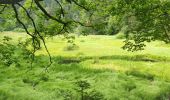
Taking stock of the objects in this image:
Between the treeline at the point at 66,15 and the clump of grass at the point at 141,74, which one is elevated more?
the treeline at the point at 66,15

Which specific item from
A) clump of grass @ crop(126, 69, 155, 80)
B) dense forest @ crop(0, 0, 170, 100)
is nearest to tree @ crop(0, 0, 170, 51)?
dense forest @ crop(0, 0, 170, 100)

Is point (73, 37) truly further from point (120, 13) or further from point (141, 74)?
point (141, 74)

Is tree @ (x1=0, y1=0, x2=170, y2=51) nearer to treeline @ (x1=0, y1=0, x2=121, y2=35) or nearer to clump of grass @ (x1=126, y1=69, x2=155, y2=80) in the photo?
treeline @ (x1=0, y1=0, x2=121, y2=35)

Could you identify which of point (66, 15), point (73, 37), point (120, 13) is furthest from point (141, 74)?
point (66, 15)

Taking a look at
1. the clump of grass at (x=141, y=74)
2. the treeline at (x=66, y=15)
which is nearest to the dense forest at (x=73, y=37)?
the treeline at (x=66, y=15)

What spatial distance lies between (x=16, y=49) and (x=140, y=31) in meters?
6.78

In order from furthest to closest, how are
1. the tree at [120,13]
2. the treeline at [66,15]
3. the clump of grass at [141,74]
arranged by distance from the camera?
1. the clump of grass at [141,74]
2. the treeline at [66,15]
3. the tree at [120,13]

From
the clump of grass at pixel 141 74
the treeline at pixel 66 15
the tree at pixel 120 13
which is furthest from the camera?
the clump of grass at pixel 141 74

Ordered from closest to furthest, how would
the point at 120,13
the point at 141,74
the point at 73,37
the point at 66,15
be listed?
the point at 73,37 < the point at 66,15 < the point at 120,13 < the point at 141,74

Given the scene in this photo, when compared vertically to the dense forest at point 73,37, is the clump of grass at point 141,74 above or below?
below

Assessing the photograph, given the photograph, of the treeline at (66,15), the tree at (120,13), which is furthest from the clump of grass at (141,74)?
the treeline at (66,15)

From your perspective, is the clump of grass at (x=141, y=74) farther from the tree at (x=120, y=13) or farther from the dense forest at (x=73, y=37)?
the tree at (x=120, y=13)

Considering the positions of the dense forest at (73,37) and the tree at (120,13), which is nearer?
the tree at (120,13)

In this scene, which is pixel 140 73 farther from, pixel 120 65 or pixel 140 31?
pixel 140 31
